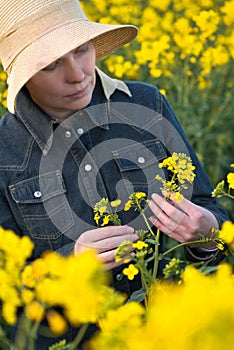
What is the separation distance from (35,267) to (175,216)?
1.74 ft

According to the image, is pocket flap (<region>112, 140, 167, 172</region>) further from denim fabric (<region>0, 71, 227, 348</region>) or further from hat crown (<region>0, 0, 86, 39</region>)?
hat crown (<region>0, 0, 86, 39</region>)

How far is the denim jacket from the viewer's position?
1.75m

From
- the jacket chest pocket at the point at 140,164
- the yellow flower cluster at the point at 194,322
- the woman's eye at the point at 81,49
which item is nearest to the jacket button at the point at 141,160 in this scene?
the jacket chest pocket at the point at 140,164

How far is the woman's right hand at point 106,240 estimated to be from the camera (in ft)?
4.66

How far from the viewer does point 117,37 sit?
6.02 feet

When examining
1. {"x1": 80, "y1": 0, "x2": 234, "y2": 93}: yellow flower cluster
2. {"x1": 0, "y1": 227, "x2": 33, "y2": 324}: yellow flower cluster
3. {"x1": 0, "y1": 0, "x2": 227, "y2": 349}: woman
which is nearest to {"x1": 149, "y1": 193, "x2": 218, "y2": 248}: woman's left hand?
{"x1": 0, "y1": 0, "x2": 227, "y2": 349}: woman

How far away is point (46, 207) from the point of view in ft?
5.82

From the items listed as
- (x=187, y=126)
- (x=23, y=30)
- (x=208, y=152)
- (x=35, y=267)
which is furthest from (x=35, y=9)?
(x=208, y=152)

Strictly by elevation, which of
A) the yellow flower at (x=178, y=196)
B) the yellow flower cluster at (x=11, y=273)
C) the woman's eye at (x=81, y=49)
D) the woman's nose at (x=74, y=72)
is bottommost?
the yellow flower at (x=178, y=196)

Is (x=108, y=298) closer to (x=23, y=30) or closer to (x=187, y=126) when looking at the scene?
(x=23, y=30)

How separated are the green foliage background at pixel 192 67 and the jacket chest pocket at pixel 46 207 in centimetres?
75

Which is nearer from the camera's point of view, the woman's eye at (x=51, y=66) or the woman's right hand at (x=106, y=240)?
the woman's right hand at (x=106, y=240)

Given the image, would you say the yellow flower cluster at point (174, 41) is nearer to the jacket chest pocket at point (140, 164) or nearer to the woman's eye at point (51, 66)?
the jacket chest pocket at point (140, 164)

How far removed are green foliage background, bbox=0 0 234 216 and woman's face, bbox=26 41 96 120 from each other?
84 cm
